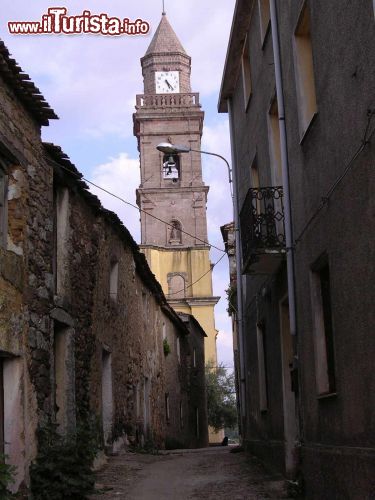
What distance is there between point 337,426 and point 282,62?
16.6 ft

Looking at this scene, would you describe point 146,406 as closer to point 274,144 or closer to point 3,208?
point 274,144

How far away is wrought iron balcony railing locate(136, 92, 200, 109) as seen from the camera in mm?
52156

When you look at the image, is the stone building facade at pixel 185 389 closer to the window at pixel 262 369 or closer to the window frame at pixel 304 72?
the window at pixel 262 369

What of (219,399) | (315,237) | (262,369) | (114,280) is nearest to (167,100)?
(219,399)

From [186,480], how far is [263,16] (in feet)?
24.4

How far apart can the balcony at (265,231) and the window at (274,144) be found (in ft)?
1.07

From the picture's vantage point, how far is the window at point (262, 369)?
13.5 meters

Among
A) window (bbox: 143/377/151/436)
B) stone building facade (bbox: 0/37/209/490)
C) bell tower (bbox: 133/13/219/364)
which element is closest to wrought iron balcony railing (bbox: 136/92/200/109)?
bell tower (bbox: 133/13/219/364)

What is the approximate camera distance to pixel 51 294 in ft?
34.1

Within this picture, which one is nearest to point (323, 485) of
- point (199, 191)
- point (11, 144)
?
point (11, 144)

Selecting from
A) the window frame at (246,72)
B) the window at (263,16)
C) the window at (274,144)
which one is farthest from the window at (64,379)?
the window frame at (246,72)

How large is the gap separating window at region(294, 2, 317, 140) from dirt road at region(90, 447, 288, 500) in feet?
15.5

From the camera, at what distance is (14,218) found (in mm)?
9180

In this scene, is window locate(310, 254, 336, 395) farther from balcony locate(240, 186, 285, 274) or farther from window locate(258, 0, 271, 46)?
window locate(258, 0, 271, 46)
